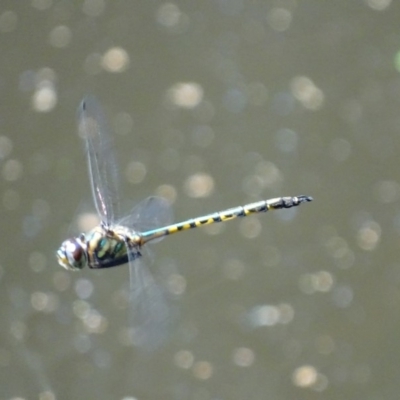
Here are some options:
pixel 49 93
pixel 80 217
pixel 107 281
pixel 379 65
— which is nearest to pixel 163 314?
pixel 80 217

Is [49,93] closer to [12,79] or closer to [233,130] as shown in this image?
[12,79]

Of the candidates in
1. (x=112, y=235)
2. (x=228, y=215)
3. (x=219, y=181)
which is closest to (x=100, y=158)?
(x=112, y=235)

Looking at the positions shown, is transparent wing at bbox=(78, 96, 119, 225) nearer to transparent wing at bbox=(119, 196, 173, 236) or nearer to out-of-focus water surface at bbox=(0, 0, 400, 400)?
transparent wing at bbox=(119, 196, 173, 236)

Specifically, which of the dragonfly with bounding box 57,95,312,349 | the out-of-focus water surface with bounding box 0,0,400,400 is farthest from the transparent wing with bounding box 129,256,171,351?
the out-of-focus water surface with bounding box 0,0,400,400

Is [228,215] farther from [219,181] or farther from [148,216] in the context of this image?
[219,181]

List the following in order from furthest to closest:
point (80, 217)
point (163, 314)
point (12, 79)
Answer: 1. point (12, 79)
2. point (80, 217)
3. point (163, 314)

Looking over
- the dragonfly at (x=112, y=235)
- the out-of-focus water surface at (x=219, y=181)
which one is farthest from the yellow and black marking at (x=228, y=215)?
the out-of-focus water surface at (x=219, y=181)

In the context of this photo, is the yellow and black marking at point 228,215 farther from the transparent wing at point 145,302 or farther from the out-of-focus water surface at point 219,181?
the out-of-focus water surface at point 219,181
